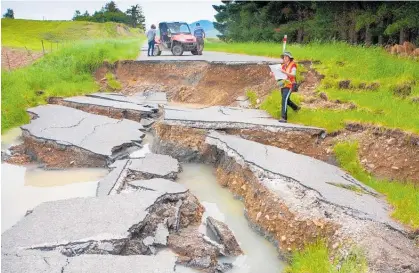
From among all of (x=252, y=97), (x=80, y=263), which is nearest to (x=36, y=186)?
(x=80, y=263)

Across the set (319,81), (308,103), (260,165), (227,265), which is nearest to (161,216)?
(227,265)

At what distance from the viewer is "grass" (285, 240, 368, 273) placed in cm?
449

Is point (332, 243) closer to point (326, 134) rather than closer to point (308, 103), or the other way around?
point (326, 134)

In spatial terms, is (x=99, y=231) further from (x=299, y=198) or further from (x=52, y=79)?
(x=52, y=79)

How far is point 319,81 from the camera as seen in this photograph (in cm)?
1212

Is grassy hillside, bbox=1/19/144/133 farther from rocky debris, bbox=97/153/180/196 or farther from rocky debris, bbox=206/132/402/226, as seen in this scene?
rocky debris, bbox=206/132/402/226

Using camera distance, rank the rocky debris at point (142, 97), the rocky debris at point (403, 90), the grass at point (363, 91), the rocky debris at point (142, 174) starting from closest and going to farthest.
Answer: the rocky debris at point (142, 174) < the grass at point (363, 91) < the rocky debris at point (403, 90) < the rocky debris at point (142, 97)

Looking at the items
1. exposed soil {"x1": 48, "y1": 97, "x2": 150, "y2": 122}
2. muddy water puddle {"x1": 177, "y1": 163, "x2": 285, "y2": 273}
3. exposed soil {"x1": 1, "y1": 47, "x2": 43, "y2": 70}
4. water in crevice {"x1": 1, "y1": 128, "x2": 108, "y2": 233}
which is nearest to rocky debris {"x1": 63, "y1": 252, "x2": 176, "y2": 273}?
muddy water puddle {"x1": 177, "y1": 163, "x2": 285, "y2": 273}

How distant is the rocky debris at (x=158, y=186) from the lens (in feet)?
20.7

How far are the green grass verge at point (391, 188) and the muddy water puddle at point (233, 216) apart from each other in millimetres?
1758

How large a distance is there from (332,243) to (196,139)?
4.51 m

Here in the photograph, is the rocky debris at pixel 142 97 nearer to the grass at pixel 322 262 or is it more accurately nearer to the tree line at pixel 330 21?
the tree line at pixel 330 21

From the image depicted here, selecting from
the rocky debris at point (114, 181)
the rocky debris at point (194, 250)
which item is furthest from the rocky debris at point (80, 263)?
the rocky debris at point (114, 181)

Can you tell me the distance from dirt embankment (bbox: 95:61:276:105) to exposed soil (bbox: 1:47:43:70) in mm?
5918
